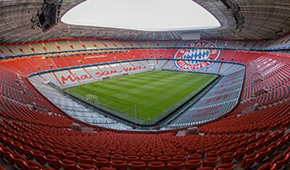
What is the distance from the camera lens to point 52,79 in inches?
1350

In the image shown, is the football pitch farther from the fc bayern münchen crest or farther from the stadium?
the fc bayern münchen crest

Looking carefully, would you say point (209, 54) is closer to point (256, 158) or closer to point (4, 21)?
point (4, 21)

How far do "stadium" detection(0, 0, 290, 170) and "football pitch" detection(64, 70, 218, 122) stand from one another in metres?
0.15

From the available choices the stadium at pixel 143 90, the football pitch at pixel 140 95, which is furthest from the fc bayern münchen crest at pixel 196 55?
the football pitch at pixel 140 95

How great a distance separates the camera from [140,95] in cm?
2677

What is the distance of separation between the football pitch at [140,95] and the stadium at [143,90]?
0.15m

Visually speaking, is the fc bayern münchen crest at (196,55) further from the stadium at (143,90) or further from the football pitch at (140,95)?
the football pitch at (140,95)

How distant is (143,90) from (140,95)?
262 centimetres

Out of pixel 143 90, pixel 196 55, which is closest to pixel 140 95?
pixel 143 90

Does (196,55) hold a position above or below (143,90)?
above

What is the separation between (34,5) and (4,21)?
179 inches

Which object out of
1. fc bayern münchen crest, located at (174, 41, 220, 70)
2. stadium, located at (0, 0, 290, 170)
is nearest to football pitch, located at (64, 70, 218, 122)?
stadium, located at (0, 0, 290, 170)

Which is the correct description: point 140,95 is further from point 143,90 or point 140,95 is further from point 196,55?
point 196,55

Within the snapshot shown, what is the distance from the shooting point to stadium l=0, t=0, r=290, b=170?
15.8ft
